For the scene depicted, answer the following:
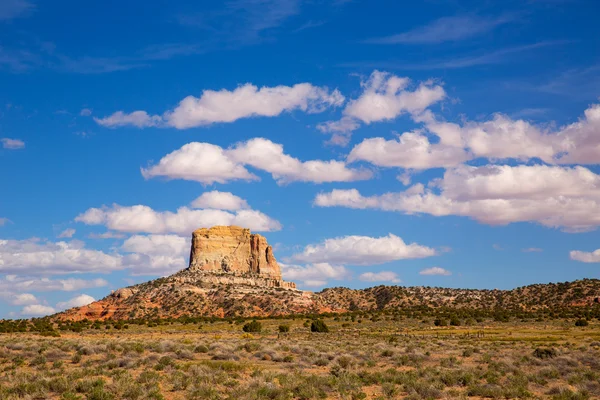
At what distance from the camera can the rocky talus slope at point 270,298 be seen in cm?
11294

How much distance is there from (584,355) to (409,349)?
36.6ft

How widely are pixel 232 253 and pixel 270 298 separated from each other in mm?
51207

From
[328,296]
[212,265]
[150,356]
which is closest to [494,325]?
[150,356]

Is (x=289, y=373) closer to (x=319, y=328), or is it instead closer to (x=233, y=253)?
(x=319, y=328)

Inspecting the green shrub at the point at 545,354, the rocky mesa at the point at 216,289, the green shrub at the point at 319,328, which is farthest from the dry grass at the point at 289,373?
the rocky mesa at the point at 216,289

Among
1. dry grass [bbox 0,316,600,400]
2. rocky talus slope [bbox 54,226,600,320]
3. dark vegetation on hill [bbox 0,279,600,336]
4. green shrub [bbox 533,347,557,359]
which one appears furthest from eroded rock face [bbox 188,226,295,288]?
green shrub [bbox 533,347,557,359]

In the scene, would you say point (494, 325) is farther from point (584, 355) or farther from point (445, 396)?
point (445, 396)

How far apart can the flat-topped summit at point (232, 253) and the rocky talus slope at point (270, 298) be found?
24.9 feet

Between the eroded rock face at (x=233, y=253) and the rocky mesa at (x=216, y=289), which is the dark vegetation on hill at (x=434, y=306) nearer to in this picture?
the rocky mesa at (x=216, y=289)

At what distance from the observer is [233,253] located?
172m

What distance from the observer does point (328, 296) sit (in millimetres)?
143250

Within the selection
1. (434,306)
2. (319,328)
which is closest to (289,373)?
(319,328)

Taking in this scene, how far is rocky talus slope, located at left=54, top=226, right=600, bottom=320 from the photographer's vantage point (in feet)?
371

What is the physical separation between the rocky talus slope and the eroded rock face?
6781mm
